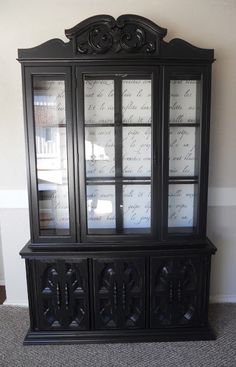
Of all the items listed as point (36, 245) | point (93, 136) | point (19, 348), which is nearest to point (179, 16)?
point (93, 136)

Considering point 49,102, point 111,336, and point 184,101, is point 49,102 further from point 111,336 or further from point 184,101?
point 111,336

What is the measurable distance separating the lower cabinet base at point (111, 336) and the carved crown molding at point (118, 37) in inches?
74.3

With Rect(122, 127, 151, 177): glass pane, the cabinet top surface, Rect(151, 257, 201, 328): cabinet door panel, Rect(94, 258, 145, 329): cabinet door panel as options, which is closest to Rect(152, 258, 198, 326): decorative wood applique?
Rect(151, 257, 201, 328): cabinet door panel

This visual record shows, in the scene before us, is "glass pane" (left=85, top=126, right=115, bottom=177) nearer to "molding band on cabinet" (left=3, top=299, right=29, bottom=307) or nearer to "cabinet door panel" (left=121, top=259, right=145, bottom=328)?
"cabinet door panel" (left=121, top=259, right=145, bottom=328)

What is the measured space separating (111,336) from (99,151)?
130 cm

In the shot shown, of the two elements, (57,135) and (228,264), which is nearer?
(57,135)

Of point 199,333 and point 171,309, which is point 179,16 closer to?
point 171,309

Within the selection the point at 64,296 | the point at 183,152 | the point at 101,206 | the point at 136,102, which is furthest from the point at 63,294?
the point at 136,102

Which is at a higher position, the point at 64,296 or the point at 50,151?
the point at 50,151

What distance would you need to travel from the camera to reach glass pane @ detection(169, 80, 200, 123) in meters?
1.92

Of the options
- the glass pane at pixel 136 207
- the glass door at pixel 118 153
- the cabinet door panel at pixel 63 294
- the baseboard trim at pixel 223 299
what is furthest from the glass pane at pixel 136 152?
the baseboard trim at pixel 223 299

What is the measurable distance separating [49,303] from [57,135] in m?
1.17

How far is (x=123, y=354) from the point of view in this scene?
1874mm

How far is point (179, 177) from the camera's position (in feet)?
6.46
